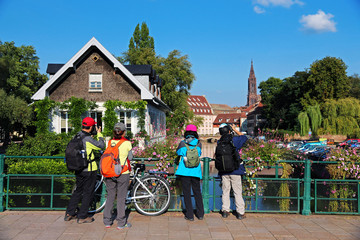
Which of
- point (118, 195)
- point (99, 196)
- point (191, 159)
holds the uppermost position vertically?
point (191, 159)

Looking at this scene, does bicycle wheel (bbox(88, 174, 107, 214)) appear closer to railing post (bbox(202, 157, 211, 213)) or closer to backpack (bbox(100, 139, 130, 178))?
backpack (bbox(100, 139, 130, 178))

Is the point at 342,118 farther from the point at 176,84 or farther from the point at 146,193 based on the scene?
the point at 146,193

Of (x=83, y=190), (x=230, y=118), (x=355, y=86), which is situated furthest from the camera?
(x=230, y=118)

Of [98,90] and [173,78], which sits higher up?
[173,78]

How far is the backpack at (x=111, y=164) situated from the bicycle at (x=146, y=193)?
871 millimetres

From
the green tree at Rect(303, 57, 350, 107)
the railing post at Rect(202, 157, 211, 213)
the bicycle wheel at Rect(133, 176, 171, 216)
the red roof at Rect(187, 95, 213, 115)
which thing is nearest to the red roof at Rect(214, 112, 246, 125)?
the red roof at Rect(187, 95, 213, 115)

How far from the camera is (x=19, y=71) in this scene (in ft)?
139

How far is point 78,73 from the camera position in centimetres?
2239

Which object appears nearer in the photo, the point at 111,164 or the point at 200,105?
the point at 111,164

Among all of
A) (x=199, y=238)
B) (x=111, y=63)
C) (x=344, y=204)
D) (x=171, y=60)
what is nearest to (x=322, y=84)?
(x=171, y=60)

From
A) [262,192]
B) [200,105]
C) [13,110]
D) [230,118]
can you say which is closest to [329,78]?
[13,110]

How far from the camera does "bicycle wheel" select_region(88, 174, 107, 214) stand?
22.0 feet

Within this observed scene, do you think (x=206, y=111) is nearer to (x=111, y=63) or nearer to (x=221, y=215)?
(x=111, y=63)

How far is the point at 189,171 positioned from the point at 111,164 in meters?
1.50
